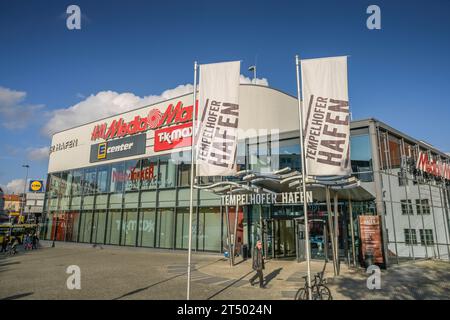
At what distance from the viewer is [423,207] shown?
2250 cm

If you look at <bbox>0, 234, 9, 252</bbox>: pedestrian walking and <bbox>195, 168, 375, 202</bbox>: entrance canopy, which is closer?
<bbox>195, 168, 375, 202</bbox>: entrance canopy

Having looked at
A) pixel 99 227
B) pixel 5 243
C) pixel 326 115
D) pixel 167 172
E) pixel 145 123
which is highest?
pixel 145 123

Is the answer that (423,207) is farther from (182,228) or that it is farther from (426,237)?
(182,228)

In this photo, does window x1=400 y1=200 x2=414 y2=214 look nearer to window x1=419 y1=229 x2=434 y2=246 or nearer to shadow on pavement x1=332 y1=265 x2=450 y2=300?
window x1=419 y1=229 x2=434 y2=246

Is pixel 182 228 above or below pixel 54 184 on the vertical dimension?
below

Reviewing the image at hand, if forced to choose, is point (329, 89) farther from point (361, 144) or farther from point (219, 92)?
point (361, 144)

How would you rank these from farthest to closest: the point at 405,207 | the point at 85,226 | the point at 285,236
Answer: the point at 85,226 → the point at 285,236 → the point at 405,207

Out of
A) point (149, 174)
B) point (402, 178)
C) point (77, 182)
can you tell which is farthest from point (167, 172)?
point (402, 178)

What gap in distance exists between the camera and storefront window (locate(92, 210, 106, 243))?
1262 inches

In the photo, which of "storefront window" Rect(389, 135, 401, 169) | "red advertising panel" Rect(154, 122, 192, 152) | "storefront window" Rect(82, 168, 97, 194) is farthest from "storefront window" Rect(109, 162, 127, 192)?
"storefront window" Rect(389, 135, 401, 169)

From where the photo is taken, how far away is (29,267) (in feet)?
58.2

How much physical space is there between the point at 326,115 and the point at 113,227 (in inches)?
1053

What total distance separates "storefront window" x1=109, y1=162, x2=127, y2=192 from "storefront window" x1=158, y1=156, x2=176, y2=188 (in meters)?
5.33
